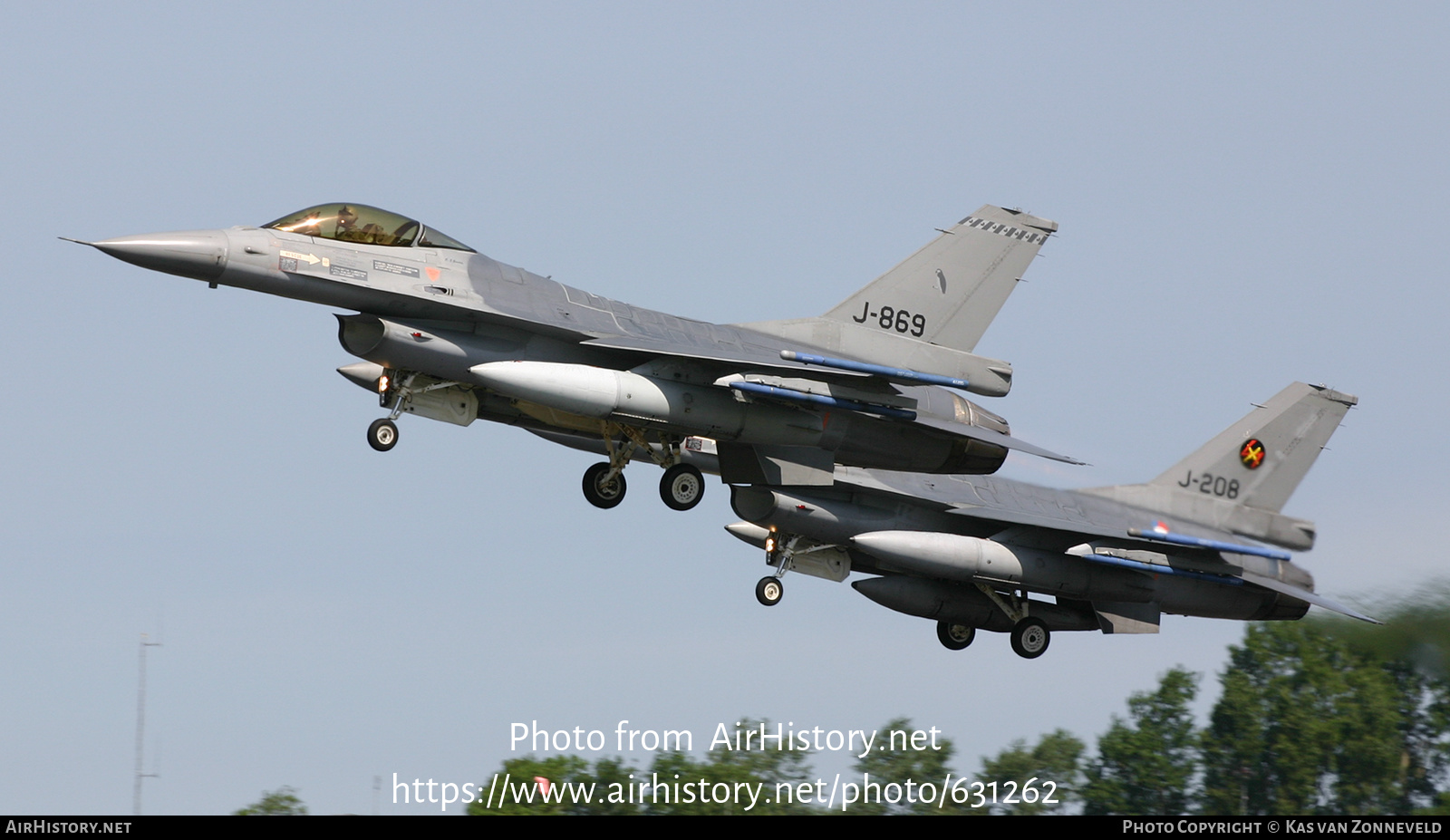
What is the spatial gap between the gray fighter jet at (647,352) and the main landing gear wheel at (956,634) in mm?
6402

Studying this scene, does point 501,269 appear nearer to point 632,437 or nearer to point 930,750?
point 632,437

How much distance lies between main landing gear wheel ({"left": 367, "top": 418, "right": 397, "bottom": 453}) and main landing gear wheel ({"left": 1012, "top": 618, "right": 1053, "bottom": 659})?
12.0 meters

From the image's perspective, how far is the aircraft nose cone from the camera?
1838cm

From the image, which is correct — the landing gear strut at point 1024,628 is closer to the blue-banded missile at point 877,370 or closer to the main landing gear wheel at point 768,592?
the main landing gear wheel at point 768,592

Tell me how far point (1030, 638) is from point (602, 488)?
8924mm

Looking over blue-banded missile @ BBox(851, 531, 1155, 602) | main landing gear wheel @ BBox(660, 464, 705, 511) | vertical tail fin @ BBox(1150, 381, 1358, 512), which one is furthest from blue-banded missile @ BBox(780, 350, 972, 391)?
vertical tail fin @ BBox(1150, 381, 1358, 512)

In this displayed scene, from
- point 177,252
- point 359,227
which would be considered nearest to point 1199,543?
point 359,227

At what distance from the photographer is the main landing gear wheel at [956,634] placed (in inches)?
1116

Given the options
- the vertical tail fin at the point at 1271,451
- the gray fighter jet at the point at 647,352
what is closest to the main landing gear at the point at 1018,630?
the vertical tail fin at the point at 1271,451

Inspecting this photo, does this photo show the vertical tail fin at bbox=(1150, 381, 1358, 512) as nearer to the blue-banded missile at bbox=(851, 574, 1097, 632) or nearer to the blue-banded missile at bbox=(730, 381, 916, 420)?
the blue-banded missile at bbox=(851, 574, 1097, 632)

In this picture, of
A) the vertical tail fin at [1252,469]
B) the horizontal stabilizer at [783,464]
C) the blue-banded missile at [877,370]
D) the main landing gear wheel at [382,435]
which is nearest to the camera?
the main landing gear wheel at [382,435]

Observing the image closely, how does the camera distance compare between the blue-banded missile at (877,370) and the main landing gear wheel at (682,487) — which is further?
the main landing gear wheel at (682,487)
